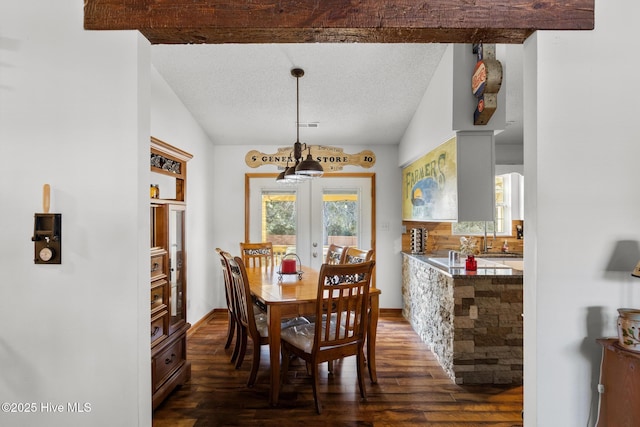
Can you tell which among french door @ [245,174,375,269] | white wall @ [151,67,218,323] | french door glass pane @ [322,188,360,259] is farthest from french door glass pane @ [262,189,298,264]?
white wall @ [151,67,218,323]

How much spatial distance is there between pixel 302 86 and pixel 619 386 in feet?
10.5

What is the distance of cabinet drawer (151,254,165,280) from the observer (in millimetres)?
2211

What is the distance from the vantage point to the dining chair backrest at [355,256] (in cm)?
309

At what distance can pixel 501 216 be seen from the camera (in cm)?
482

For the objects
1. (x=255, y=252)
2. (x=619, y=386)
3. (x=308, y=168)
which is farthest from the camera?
(x=255, y=252)

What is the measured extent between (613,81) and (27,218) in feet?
7.35

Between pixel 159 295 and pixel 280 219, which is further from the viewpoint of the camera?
pixel 280 219

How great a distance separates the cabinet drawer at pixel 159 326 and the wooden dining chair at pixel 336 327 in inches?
32.7

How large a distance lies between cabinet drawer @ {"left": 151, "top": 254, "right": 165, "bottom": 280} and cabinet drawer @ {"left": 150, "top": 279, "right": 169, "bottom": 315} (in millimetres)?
47

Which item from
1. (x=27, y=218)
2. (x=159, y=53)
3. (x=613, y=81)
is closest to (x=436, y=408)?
(x=613, y=81)

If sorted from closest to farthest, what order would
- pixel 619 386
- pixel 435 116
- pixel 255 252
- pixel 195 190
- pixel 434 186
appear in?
pixel 619 386
pixel 435 116
pixel 434 186
pixel 195 190
pixel 255 252

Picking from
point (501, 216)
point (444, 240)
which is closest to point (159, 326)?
point (444, 240)

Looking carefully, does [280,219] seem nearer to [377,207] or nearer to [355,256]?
[377,207]

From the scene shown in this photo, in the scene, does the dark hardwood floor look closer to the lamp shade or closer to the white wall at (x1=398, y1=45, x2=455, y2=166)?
the lamp shade
